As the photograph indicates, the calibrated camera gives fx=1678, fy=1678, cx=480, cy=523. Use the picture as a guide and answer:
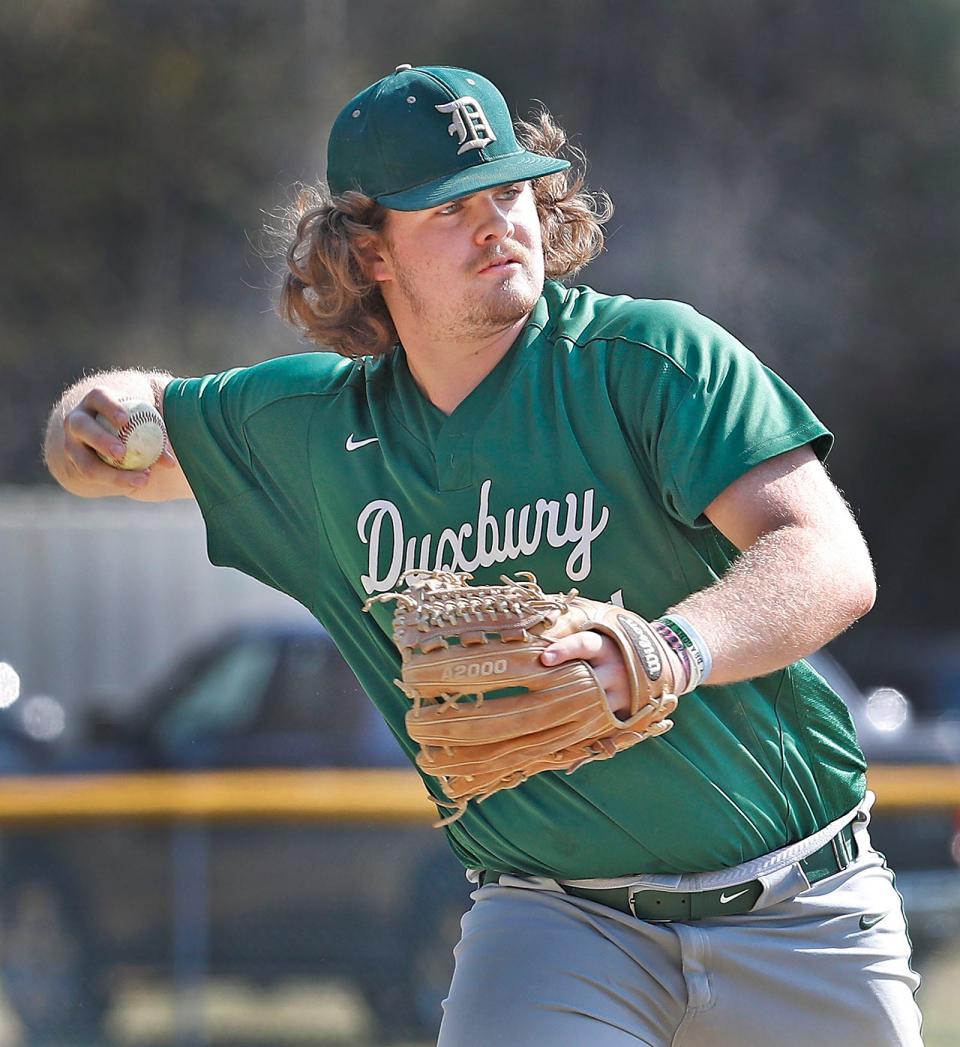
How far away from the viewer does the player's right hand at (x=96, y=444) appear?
2807 mm

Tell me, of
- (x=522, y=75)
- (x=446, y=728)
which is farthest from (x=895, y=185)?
(x=446, y=728)

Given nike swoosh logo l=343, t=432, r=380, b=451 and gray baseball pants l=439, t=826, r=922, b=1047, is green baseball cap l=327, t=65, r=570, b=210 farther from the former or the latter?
gray baseball pants l=439, t=826, r=922, b=1047

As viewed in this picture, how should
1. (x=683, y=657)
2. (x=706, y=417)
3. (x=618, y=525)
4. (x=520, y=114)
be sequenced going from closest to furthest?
(x=683, y=657)
(x=706, y=417)
(x=618, y=525)
(x=520, y=114)

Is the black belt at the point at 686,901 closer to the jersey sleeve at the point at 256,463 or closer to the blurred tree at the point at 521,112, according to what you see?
the jersey sleeve at the point at 256,463

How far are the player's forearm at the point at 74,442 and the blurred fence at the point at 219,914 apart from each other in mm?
2811

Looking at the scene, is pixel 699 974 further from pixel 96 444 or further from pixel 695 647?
pixel 96 444

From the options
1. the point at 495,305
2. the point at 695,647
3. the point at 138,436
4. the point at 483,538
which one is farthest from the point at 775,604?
the point at 138,436

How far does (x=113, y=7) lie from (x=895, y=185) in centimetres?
460

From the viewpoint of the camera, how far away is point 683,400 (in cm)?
230

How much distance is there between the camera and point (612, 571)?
2422mm

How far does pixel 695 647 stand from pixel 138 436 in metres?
1.17

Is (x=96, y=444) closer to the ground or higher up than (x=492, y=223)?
closer to the ground

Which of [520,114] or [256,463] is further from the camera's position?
[520,114]

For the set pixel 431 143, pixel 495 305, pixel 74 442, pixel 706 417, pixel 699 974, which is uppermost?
pixel 431 143
